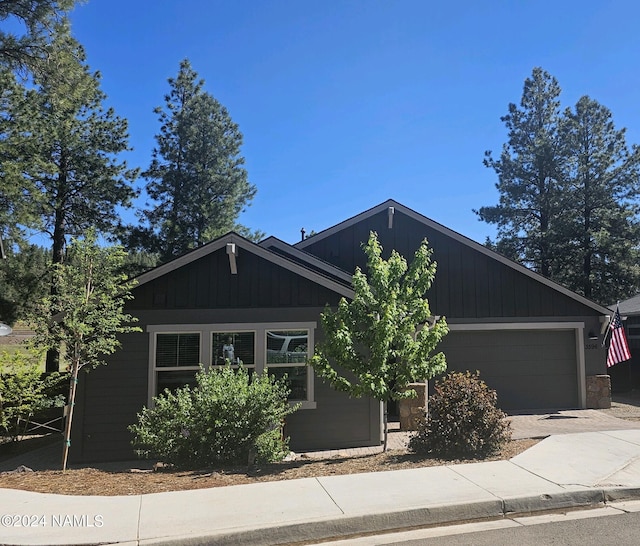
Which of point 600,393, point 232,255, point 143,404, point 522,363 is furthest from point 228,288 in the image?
point 600,393

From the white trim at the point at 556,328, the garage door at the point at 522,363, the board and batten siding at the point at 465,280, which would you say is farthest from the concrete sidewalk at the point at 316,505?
the board and batten siding at the point at 465,280

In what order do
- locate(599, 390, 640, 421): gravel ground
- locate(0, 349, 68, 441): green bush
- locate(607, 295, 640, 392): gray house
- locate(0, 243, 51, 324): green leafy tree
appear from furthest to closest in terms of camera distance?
locate(0, 243, 51, 324): green leafy tree < locate(607, 295, 640, 392): gray house < locate(599, 390, 640, 421): gravel ground < locate(0, 349, 68, 441): green bush

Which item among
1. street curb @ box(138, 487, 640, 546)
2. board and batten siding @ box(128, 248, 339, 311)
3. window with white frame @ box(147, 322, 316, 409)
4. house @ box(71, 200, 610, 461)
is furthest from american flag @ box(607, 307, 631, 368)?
window with white frame @ box(147, 322, 316, 409)

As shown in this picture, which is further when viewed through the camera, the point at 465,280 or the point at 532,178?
the point at 532,178

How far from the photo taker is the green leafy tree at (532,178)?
2330cm

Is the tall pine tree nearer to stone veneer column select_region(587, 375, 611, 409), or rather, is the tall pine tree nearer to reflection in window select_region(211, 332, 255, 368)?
reflection in window select_region(211, 332, 255, 368)

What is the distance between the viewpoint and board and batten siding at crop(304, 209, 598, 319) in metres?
14.0

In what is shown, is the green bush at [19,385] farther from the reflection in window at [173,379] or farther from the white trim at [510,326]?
the white trim at [510,326]

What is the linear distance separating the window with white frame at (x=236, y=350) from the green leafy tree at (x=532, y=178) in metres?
17.2

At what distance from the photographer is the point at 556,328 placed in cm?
1401

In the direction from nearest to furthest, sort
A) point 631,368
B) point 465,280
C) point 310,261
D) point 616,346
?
point 310,261 < point 616,346 < point 465,280 < point 631,368

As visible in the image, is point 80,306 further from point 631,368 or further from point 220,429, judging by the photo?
point 631,368

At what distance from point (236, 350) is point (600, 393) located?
403 inches

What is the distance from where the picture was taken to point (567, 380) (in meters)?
14.1
